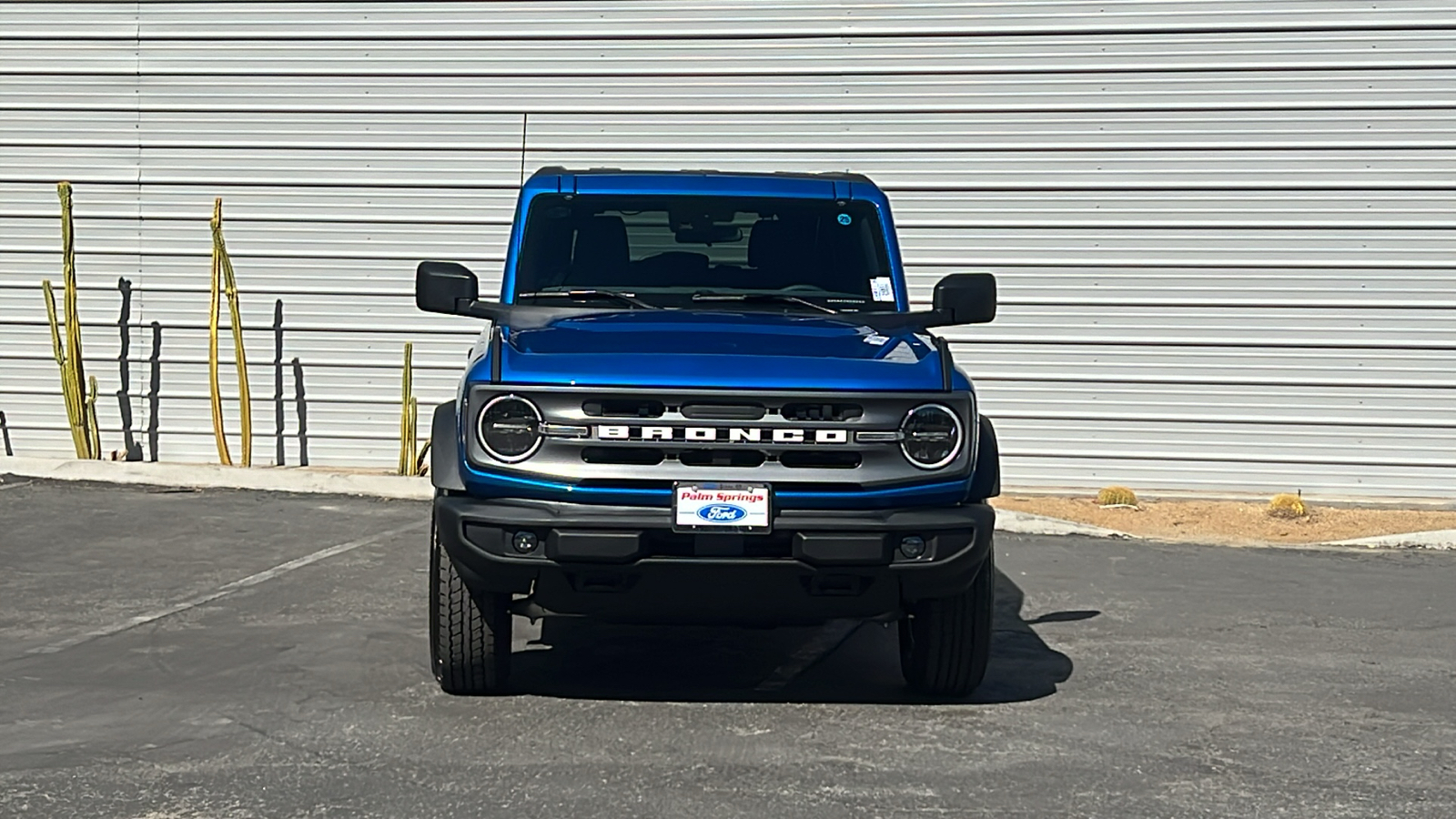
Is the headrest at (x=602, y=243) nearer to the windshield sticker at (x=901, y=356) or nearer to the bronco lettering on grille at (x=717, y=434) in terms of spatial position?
the windshield sticker at (x=901, y=356)

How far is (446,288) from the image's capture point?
7016 mm

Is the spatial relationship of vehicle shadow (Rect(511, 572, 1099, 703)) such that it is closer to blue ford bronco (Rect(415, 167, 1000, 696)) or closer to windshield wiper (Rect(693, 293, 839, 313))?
blue ford bronco (Rect(415, 167, 1000, 696))

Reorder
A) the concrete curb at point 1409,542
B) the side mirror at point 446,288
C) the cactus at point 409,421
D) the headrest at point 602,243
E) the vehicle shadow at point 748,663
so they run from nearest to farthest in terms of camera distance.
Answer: the vehicle shadow at point 748,663 → the side mirror at point 446,288 → the headrest at point 602,243 → the concrete curb at point 1409,542 → the cactus at point 409,421

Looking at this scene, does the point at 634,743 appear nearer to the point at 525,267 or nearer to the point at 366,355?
the point at 525,267

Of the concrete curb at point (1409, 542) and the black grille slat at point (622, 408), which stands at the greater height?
the black grille slat at point (622, 408)

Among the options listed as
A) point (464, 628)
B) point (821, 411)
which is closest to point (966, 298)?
point (821, 411)

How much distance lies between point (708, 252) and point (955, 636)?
1.90 m

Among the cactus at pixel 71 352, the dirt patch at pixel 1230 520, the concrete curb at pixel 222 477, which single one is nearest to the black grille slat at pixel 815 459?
the dirt patch at pixel 1230 520

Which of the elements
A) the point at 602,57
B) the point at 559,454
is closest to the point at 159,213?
the point at 602,57

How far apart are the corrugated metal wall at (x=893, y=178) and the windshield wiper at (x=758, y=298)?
6.38 m

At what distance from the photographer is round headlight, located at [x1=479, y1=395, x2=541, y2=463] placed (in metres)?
5.99

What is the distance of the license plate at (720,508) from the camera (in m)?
5.83

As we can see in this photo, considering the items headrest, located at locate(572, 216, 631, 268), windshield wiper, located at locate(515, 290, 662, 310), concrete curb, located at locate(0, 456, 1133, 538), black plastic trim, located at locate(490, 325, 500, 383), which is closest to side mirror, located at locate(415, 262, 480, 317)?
windshield wiper, located at locate(515, 290, 662, 310)

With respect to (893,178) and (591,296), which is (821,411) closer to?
(591,296)
